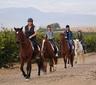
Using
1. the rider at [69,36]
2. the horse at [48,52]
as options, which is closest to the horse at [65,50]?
the rider at [69,36]

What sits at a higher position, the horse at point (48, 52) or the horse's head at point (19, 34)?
the horse's head at point (19, 34)

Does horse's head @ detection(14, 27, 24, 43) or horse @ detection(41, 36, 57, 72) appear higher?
horse's head @ detection(14, 27, 24, 43)

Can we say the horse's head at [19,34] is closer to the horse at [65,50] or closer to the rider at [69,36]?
the horse at [65,50]

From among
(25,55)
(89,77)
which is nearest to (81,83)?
(89,77)

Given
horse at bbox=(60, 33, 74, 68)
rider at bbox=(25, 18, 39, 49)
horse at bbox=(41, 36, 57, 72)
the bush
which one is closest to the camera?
rider at bbox=(25, 18, 39, 49)

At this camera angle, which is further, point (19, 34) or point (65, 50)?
point (65, 50)

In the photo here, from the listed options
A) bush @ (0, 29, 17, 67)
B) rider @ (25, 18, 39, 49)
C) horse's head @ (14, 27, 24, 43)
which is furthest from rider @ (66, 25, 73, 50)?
horse's head @ (14, 27, 24, 43)

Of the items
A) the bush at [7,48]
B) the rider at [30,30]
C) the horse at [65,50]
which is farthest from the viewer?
the bush at [7,48]

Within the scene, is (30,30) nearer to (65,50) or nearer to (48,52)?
(48,52)

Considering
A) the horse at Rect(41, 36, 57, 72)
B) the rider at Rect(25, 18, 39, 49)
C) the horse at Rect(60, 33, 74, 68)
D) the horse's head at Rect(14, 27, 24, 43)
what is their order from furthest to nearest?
the horse at Rect(60, 33, 74, 68)
the horse at Rect(41, 36, 57, 72)
the rider at Rect(25, 18, 39, 49)
the horse's head at Rect(14, 27, 24, 43)

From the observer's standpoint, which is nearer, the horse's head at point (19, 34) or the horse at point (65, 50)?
the horse's head at point (19, 34)

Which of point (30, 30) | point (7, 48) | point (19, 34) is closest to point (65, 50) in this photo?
point (7, 48)

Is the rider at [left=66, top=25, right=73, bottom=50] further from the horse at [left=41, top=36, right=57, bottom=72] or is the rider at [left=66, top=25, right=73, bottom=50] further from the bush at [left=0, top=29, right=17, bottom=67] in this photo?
the bush at [left=0, top=29, right=17, bottom=67]

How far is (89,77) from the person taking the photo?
61.3ft
